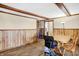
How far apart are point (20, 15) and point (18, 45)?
479mm

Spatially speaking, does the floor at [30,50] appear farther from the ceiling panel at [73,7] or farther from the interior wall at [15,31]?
the ceiling panel at [73,7]

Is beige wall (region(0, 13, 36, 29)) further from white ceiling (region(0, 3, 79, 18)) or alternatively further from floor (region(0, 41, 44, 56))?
floor (region(0, 41, 44, 56))

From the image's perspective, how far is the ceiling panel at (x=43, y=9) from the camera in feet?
5.88

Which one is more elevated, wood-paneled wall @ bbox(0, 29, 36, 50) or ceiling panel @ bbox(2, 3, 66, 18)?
ceiling panel @ bbox(2, 3, 66, 18)

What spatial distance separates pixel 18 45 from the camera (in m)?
1.80

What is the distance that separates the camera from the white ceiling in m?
1.78

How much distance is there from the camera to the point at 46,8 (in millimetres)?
1843

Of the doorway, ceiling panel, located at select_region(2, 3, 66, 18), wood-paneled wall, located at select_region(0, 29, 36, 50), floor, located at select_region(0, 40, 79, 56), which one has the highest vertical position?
ceiling panel, located at select_region(2, 3, 66, 18)

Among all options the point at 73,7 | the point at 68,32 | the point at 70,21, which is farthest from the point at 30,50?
the point at 73,7

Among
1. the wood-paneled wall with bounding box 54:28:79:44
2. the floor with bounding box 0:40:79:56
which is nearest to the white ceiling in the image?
the wood-paneled wall with bounding box 54:28:79:44

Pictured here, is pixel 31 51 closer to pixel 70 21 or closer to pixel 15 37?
pixel 15 37

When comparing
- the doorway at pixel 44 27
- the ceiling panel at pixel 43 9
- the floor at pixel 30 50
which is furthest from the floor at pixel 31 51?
the ceiling panel at pixel 43 9

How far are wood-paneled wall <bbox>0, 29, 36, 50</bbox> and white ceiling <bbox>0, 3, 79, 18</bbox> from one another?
334mm

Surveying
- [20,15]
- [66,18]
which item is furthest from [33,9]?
[66,18]
